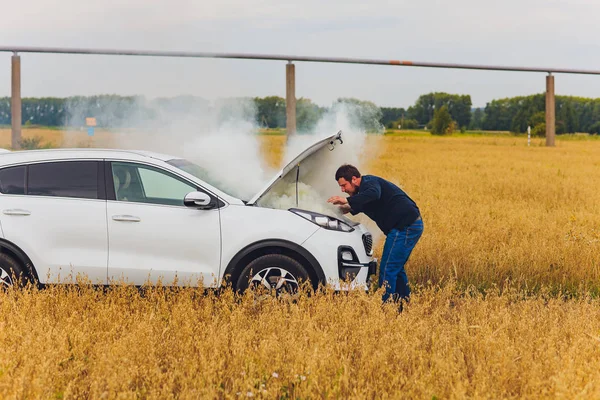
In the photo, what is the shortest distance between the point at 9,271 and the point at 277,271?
2548 mm

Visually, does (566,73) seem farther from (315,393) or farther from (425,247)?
(315,393)

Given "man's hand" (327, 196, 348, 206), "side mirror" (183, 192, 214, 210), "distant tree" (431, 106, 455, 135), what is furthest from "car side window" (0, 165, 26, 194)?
"distant tree" (431, 106, 455, 135)

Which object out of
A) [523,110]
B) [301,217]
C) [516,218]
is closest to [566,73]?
[516,218]

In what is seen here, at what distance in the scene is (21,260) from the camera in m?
7.18

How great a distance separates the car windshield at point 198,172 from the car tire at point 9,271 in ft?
5.64

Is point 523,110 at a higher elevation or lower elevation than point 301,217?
higher

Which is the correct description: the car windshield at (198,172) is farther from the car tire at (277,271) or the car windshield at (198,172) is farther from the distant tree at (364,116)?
the distant tree at (364,116)

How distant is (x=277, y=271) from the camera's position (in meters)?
6.98

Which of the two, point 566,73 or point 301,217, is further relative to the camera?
point 566,73

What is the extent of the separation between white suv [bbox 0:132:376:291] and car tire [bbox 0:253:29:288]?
0.01 metres

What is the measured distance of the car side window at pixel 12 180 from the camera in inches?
290

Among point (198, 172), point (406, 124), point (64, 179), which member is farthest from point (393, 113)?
point (64, 179)

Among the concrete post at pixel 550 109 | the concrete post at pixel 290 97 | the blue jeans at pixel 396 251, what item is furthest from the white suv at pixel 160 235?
the concrete post at pixel 550 109

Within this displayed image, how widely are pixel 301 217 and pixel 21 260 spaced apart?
2.67 m
